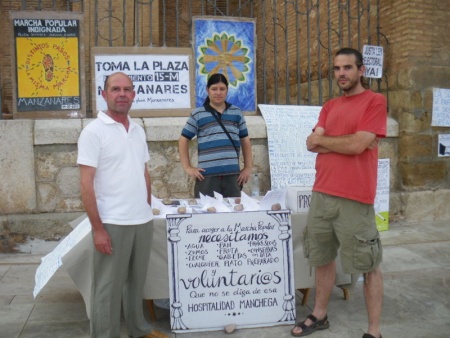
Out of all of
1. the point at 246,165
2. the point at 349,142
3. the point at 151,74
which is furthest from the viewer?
the point at 151,74

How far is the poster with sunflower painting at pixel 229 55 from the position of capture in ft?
21.0

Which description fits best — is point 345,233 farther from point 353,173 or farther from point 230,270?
point 230,270

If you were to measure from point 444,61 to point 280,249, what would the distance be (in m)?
4.67

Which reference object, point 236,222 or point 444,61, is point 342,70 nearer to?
point 236,222

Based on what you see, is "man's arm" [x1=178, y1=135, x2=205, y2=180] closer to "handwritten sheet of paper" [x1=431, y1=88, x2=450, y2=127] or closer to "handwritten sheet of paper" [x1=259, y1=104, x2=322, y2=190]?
"handwritten sheet of paper" [x1=259, y1=104, x2=322, y2=190]

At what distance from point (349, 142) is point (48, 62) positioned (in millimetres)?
4203

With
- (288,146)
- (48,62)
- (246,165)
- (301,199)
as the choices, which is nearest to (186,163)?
(246,165)

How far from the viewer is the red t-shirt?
314 centimetres

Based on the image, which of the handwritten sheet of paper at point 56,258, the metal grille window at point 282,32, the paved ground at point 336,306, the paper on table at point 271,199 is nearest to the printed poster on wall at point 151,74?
the metal grille window at point 282,32

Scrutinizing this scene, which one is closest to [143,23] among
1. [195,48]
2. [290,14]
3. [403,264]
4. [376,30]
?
[290,14]

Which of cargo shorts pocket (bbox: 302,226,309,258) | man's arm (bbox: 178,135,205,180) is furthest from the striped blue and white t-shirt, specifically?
cargo shorts pocket (bbox: 302,226,309,258)

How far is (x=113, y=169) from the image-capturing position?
9.76 feet

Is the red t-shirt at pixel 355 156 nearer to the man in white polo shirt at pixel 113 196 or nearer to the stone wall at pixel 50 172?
the man in white polo shirt at pixel 113 196

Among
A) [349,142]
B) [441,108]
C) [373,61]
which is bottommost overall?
[349,142]
